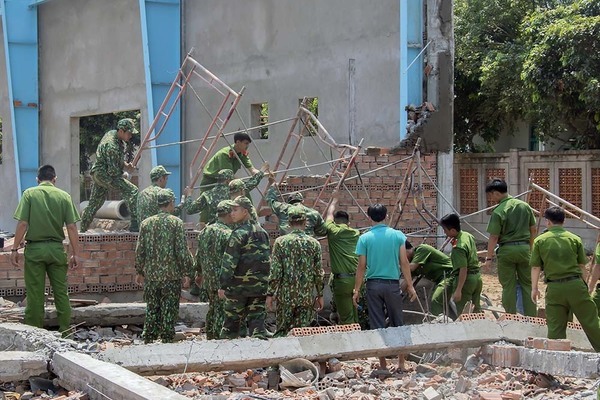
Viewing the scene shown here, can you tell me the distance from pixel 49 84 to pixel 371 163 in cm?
1247

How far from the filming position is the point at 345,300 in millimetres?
10148

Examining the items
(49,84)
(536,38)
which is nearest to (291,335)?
(536,38)

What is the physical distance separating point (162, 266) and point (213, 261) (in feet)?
1.80

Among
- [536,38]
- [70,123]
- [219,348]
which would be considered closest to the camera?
[219,348]

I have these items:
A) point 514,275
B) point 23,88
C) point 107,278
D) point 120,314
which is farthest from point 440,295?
point 23,88

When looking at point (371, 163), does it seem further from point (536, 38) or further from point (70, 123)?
point (70, 123)

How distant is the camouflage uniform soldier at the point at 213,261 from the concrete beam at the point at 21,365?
2191 millimetres

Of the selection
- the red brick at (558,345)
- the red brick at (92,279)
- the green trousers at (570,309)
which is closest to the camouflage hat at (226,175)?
the red brick at (92,279)

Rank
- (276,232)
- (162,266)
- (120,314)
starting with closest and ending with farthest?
1. (162,266)
2. (120,314)
3. (276,232)

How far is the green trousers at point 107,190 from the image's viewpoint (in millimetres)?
11750

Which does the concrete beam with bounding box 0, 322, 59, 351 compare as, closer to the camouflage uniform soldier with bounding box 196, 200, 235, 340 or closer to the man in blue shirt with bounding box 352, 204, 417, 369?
the camouflage uniform soldier with bounding box 196, 200, 235, 340

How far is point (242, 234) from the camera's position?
877cm

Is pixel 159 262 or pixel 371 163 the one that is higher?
pixel 371 163

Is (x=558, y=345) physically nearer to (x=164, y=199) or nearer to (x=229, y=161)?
(x=164, y=199)
